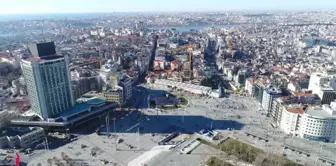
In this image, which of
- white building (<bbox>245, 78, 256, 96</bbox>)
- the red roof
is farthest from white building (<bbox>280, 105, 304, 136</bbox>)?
white building (<bbox>245, 78, 256, 96</bbox>)

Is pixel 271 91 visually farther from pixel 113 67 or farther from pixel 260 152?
pixel 113 67

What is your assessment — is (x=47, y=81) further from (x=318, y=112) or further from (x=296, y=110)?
(x=318, y=112)

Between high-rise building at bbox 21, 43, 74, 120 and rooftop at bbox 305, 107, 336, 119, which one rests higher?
high-rise building at bbox 21, 43, 74, 120

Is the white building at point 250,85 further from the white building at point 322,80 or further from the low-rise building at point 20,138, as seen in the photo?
the low-rise building at point 20,138

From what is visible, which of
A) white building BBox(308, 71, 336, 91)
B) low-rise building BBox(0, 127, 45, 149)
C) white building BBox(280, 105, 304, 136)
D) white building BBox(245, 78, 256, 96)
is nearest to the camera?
low-rise building BBox(0, 127, 45, 149)

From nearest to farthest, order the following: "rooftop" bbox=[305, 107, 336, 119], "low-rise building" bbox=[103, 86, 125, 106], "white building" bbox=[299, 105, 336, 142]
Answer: "white building" bbox=[299, 105, 336, 142] < "rooftop" bbox=[305, 107, 336, 119] < "low-rise building" bbox=[103, 86, 125, 106]

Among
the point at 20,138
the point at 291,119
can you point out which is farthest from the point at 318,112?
the point at 20,138

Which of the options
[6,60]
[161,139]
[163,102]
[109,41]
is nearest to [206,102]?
[163,102]

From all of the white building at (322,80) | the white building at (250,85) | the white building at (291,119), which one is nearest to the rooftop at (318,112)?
the white building at (291,119)

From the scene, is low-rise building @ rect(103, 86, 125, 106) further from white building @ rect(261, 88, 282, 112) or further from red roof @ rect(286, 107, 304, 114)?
red roof @ rect(286, 107, 304, 114)

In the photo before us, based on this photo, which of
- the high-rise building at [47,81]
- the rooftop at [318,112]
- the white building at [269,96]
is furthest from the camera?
the white building at [269,96]
